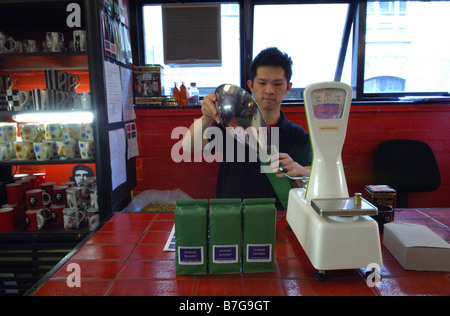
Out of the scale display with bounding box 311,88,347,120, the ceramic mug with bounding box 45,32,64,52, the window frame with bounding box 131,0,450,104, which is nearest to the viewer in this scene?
the scale display with bounding box 311,88,347,120

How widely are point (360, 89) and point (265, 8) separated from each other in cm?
103

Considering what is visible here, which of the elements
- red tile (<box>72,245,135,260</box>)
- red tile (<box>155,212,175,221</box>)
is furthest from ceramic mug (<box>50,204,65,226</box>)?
red tile (<box>72,245,135,260</box>)

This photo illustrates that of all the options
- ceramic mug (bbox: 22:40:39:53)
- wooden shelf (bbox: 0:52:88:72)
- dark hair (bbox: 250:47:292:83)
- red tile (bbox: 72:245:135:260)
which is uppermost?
ceramic mug (bbox: 22:40:39:53)

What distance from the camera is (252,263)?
77 centimetres

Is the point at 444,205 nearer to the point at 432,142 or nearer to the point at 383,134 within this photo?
the point at 432,142

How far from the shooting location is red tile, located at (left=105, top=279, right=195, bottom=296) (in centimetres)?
70

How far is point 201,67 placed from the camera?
265 centimetres

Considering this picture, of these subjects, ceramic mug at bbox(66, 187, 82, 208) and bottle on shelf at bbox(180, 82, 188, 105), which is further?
bottle on shelf at bbox(180, 82, 188, 105)

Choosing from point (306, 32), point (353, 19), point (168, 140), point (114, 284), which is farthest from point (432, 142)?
point (114, 284)

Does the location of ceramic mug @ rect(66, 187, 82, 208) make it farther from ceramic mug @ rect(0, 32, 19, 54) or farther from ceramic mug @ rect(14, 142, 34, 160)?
ceramic mug @ rect(0, 32, 19, 54)

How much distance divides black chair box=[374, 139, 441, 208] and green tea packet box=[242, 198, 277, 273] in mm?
1838

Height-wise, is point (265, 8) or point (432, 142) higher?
point (265, 8)

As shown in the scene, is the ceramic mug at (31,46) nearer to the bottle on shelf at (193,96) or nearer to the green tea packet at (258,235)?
the bottle on shelf at (193,96)
